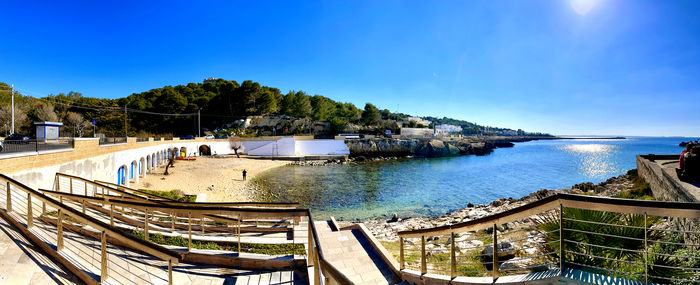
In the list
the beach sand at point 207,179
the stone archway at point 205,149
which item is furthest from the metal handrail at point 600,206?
the stone archway at point 205,149

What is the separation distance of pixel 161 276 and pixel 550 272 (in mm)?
4991

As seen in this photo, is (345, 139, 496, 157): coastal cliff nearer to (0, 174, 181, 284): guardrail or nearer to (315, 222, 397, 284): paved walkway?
(315, 222, 397, 284): paved walkway

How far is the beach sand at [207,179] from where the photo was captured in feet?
66.9

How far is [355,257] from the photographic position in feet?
19.8

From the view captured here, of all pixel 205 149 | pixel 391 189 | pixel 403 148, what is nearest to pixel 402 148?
pixel 403 148

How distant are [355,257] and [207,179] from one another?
24.1 m

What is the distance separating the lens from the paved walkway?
5164mm

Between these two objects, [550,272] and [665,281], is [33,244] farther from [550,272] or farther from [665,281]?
[665,281]

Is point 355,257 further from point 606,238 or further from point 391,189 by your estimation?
point 391,189

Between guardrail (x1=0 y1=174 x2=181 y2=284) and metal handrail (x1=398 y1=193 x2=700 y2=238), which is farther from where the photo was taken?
guardrail (x1=0 y1=174 x2=181 y2=284)

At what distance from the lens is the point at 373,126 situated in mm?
74062

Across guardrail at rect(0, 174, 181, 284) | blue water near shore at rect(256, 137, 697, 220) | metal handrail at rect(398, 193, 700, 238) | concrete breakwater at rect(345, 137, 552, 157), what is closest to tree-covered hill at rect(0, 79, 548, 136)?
concrete breakwater at rect(345, 137, 552, 157)

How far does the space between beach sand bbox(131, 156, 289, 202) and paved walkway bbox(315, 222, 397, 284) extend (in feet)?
39.3

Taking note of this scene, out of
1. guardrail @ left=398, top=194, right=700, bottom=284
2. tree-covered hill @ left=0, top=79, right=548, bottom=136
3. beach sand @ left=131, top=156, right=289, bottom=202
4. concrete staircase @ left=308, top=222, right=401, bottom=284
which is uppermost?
tree-covered hill @ left=0, top=79, right=548, bottom=136
